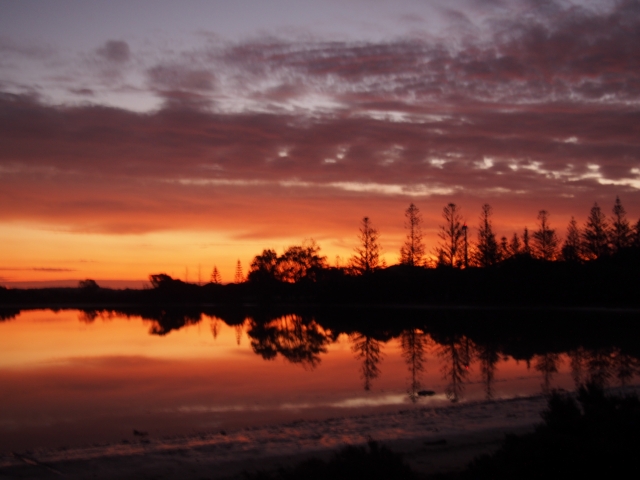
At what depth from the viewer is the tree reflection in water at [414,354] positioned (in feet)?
46.8

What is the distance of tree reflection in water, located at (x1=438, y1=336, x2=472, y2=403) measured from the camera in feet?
44.5

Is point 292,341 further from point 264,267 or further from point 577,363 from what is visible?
point 264,267

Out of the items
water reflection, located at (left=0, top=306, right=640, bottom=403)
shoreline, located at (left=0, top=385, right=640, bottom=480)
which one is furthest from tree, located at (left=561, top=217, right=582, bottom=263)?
shoreline, located at (left=0, top=385, right=640, bottom=480)

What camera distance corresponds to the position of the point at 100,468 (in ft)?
26.0

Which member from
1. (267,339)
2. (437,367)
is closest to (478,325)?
(267,339)

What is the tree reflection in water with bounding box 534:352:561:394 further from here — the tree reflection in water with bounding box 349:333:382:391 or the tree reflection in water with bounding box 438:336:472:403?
the tree reflection in water with bounding box 349:333:382:391

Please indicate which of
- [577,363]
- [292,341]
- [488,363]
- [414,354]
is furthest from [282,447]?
[292,341]

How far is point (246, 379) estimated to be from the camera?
16109mm

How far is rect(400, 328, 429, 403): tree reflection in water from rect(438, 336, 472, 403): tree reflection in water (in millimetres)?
676

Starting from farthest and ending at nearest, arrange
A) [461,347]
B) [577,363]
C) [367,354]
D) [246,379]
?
[461,347]
[367,354]
[577,363]
[246,379]

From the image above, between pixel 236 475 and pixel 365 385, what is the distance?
24.9ft

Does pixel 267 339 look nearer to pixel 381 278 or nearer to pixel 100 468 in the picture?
pixel 100 468

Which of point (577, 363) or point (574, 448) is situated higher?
point (574, 448)

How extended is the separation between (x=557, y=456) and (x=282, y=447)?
A: 4.52 meters
